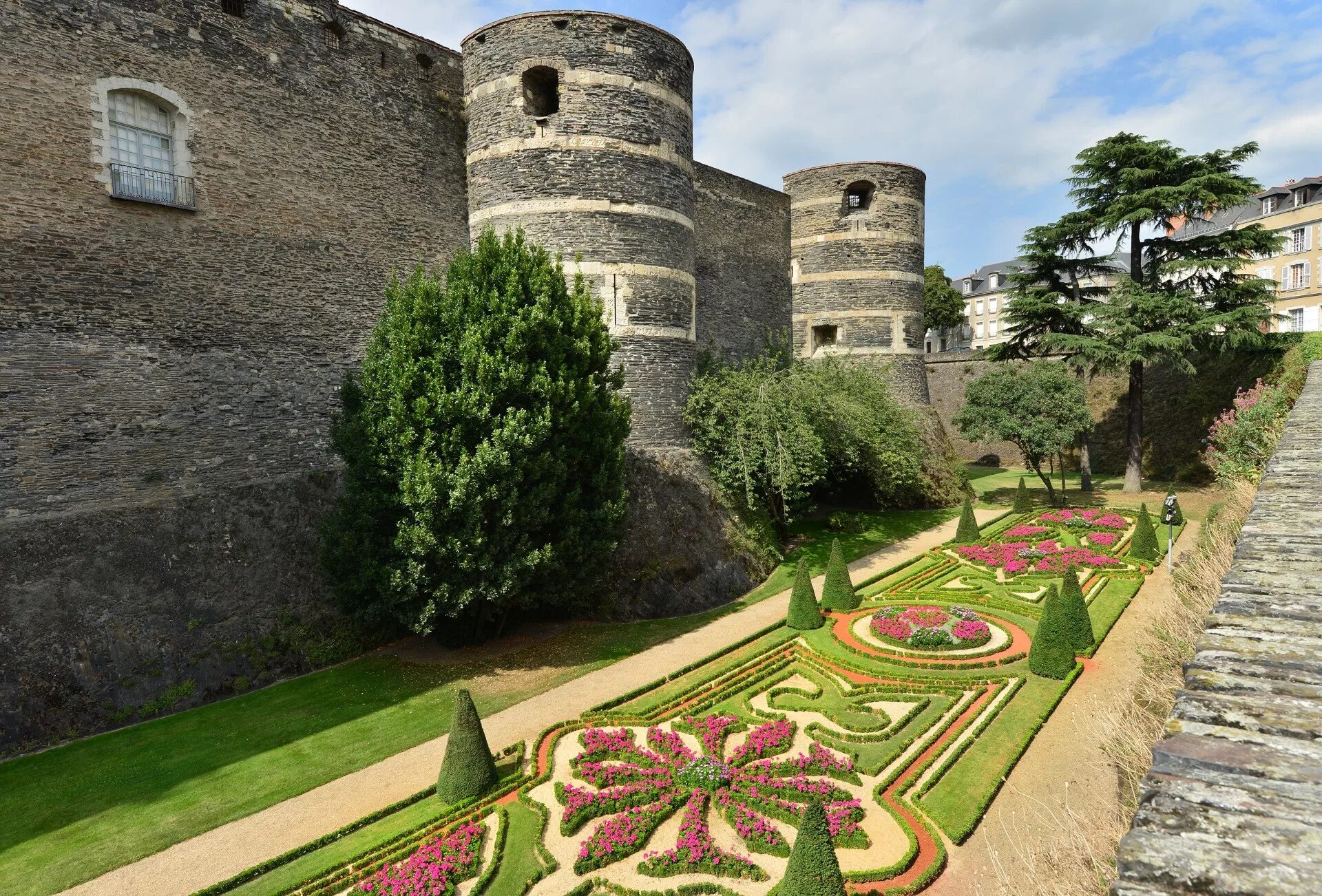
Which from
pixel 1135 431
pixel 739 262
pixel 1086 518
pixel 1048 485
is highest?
pixel 739 262

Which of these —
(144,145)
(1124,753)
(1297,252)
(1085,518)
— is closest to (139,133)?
(144,145)

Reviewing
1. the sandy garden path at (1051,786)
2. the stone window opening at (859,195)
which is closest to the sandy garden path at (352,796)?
the sandy garden path at (1051,786)

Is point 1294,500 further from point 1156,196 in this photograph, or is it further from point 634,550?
point 1156,196

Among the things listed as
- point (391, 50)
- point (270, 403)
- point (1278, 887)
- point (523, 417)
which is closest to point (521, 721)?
point (523, 417)

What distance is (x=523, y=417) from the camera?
42.6ft

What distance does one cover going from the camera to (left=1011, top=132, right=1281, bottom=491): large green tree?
2466 centimetres

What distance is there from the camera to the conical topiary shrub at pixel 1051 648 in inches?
495

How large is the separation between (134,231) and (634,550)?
11.4 metres

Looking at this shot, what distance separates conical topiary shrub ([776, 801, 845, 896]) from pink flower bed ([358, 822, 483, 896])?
361 cm

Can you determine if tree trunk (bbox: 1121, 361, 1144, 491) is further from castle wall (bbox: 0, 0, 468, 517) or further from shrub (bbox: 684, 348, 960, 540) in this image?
castle wall (bbox: 0, 0, 468, 517)

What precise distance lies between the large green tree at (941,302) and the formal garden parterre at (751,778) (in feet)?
132

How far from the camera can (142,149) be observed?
516 inches

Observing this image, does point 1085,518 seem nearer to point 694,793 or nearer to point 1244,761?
point 694,793

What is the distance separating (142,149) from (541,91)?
836cm
